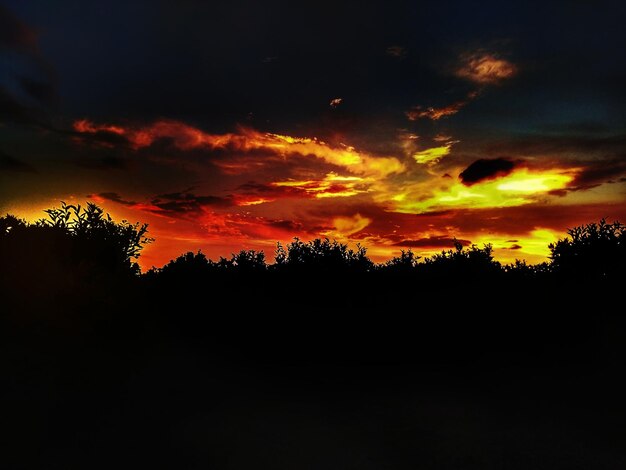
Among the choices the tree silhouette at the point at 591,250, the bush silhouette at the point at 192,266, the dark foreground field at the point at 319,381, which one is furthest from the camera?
the tree silhouette at the point at 591,250

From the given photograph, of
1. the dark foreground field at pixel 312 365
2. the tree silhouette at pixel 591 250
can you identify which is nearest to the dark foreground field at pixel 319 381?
the dark foreground field at pixel 312 365

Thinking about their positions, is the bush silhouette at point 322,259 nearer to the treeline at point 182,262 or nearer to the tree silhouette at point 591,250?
the treeline at point 182,262

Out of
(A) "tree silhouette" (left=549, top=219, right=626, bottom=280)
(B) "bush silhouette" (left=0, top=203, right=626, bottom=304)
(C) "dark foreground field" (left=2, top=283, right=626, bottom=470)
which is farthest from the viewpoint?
(A) "tree silhouette" (left=549, top=219, right=626, bottom=280)

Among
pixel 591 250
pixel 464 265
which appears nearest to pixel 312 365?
pixel 464 265

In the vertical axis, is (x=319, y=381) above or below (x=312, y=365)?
below

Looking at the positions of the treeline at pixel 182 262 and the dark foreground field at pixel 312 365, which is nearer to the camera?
the dark foreground field at pixel 312 365

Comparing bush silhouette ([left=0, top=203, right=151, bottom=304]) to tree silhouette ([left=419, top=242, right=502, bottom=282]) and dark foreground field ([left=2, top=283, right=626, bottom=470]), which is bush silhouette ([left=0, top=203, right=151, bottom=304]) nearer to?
dark foreground field ([left=2, top=283, right=626, bottom=470])

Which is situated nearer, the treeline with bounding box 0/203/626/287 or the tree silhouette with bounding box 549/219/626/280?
the treeline with bounding box 0/203/626/287

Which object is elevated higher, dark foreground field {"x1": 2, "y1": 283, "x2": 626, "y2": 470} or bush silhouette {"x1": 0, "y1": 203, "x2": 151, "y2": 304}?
bush silhouette {"x1": 0, "y1": 203, "x2": 151, "y2": 304}

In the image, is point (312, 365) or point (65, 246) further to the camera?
point (65, 246)

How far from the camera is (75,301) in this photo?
88.5 feet

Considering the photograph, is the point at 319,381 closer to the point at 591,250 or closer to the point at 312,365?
the point at 312,365

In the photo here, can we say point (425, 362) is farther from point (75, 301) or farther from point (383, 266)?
point (75, 301)

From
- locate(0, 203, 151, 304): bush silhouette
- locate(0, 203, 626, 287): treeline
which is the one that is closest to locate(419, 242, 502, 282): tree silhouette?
locate(0, 203, 626, 287): treeline
